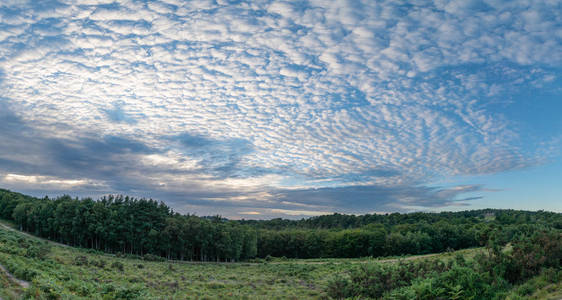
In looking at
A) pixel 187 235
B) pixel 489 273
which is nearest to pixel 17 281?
pixel 489 273

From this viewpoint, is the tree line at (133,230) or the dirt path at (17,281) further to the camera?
the tree line at (133,230)

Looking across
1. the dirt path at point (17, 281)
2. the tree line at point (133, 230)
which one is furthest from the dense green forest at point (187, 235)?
the dirt path at point (17, 281)

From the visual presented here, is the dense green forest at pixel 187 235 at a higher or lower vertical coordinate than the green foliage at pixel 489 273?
lower

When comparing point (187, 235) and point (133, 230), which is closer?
point (133, 230)

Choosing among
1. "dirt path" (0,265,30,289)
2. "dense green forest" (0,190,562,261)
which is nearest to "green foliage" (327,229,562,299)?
"dirt path" (0,265,30,289)

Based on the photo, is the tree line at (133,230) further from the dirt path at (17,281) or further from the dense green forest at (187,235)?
the dirt path at (17,281)

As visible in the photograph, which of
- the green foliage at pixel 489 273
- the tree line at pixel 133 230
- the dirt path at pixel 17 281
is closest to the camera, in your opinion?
the green foliage at pixel 489 273

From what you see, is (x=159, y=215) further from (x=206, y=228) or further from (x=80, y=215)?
(x=80, y=215)

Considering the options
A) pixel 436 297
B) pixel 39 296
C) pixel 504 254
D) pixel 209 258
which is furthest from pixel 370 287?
pixel 209 258

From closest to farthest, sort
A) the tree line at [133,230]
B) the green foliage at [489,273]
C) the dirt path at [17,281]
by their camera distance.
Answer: the green foliage at [489,273] → the dirt path at [17,281] → the tree line at [133,230]

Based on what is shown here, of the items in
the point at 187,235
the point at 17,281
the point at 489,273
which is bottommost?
the point at 187,235

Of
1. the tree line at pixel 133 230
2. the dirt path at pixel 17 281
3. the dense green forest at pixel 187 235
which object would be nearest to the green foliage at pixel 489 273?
the dirt path at pixel 17 281

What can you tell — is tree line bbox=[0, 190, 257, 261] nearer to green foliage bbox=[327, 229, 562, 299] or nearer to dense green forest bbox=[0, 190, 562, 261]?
dense green forest bbox=[0, 190, 562, 261]

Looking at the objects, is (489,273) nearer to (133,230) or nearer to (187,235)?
(187,235)
